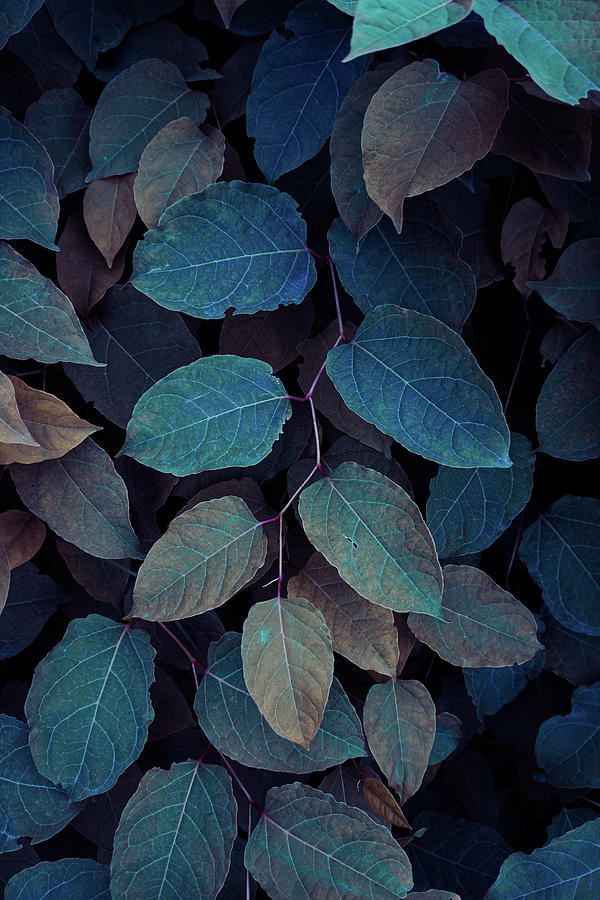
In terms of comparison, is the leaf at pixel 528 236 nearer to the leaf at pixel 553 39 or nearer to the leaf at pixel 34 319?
the leaf at pixel 553 39

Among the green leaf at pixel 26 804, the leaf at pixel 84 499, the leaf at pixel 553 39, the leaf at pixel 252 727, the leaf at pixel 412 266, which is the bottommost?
the green leaf at pixel 26 804

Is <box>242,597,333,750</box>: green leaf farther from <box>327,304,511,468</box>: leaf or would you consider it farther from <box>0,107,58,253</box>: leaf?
<box>0,107,58,253</box>: leaf

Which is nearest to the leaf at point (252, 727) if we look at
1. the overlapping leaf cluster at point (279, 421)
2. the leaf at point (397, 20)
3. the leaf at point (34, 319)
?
the overlapping leaf cluster at point (279, 421)

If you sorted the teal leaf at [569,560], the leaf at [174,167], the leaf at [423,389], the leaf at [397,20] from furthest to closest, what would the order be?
the teal leaf at [569,560]
the leaf at [174,167]
the leaf at [423,389]
the leaf at [397,20]

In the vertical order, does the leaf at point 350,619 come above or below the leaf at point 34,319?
below

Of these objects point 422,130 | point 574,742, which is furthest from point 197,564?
Result: point 574,742

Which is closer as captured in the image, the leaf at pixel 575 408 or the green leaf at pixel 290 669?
the green leaf at pixel 290 669

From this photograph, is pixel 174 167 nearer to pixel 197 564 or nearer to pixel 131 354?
pixel 131 354
